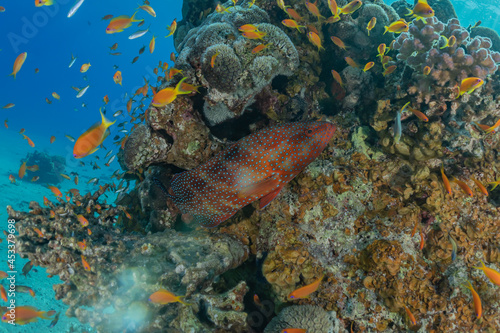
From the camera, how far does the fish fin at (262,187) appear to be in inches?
157

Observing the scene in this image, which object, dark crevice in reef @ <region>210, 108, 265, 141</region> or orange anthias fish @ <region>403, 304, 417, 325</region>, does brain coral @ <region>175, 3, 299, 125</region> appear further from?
orange anthias fish @ <region>403, 304, 417, 325</region>

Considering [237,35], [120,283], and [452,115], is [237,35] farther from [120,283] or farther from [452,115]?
[120,283]

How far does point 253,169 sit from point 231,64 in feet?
7.33

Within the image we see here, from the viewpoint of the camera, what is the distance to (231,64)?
4797 mm

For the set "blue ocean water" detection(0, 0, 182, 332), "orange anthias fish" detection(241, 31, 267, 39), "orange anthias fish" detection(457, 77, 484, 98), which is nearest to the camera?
"orange anthias fish" detection(457, 77, 484, 98)

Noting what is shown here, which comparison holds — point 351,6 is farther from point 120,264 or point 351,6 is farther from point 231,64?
point 120,264

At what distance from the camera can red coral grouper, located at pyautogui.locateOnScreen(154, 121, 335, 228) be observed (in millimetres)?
3862

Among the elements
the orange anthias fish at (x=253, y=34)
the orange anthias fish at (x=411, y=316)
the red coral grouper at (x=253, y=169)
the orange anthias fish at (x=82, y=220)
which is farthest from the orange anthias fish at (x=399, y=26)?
the orange anthias fish at (x=82, y=220)

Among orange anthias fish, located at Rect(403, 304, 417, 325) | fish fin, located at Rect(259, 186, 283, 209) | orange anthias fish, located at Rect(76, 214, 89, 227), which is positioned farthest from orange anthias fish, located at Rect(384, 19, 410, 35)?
orange anthias fish, located at Rect(76, 214, 89, 227)

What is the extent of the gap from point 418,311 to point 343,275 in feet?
3.58

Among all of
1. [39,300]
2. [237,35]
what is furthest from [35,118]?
[237,35]

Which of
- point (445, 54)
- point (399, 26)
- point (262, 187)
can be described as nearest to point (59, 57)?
point (399, 26)

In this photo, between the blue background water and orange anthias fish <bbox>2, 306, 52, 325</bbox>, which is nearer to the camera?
orange anthias fish <bbox>2, 306, 52, 325</bbox>

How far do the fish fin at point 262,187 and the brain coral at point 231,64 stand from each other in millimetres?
1861
